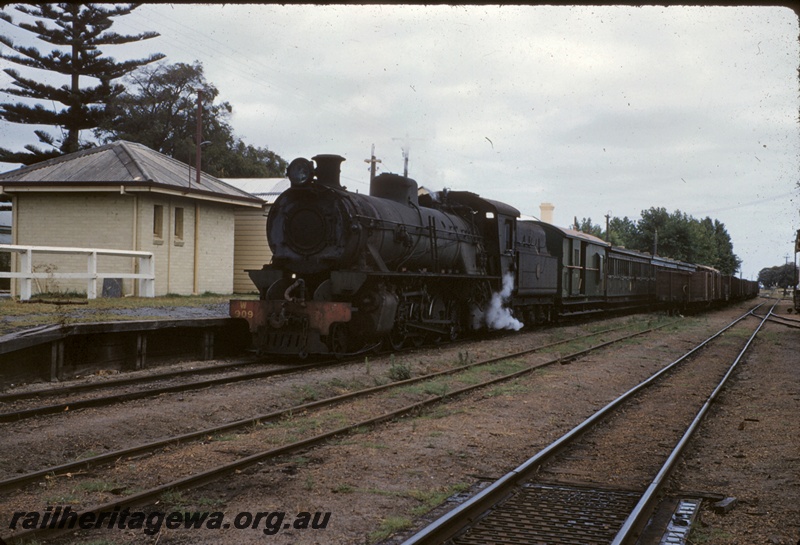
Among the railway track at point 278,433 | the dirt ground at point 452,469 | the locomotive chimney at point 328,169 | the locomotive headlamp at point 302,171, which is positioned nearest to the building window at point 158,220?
the locomotive chimney at point 328,169

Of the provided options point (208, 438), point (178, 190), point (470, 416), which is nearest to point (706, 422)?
point (470, 416)

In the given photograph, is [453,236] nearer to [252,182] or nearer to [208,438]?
[208,438]

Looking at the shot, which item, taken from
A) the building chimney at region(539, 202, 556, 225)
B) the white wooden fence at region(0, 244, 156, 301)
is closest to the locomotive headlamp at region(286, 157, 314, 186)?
the white wooden fence at region(0, 244, 156, 301)

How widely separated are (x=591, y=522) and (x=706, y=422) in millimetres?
4949

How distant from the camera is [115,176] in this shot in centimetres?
2150

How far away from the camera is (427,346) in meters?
16.8

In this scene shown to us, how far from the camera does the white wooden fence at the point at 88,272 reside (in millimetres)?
15617

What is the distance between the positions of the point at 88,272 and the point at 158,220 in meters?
4.87

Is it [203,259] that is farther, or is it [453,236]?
[203,259]

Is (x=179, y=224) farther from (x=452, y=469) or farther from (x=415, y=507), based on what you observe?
(x=415, y=507)

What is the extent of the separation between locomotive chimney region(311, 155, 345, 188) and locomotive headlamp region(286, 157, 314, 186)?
0.41m

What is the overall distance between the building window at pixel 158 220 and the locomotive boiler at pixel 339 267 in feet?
30.3

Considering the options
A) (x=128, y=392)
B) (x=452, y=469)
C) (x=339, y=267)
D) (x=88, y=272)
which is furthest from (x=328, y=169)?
(x=452, y=469)

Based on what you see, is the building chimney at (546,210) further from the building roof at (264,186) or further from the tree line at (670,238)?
the building roof at (264,186)
